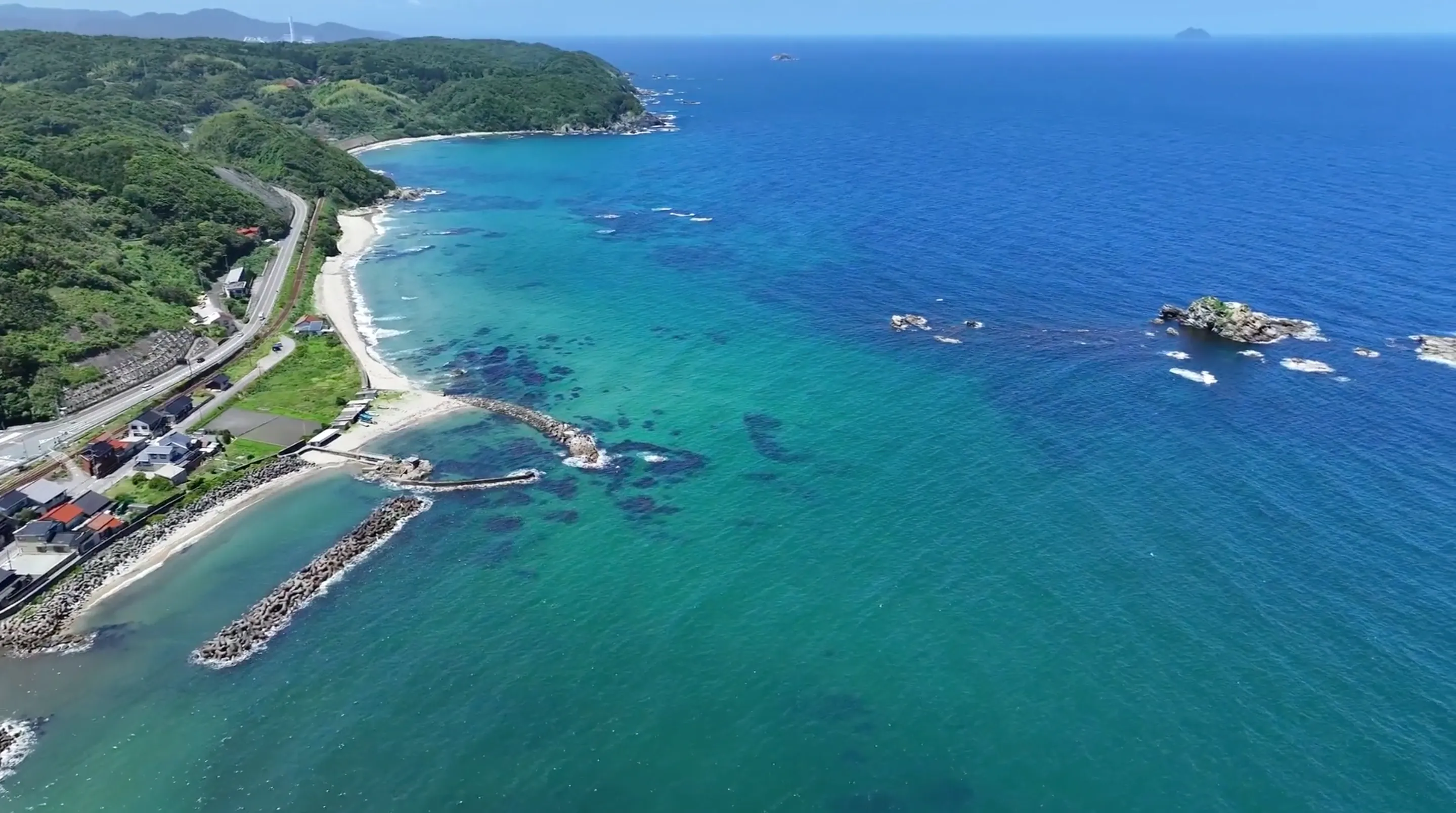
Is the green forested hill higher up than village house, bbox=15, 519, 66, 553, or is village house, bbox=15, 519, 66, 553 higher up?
the green forested hill

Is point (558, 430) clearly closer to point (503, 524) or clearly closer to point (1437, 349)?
point (503, 524)

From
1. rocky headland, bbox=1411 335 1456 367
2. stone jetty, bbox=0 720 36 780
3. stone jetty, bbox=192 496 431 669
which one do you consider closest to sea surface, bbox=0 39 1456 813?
stone jetty, bbox=0 720 36 780

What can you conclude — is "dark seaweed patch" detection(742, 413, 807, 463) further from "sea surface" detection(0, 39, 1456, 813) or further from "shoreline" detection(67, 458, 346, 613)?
"shoreline" detection(67, 458, 346, 613)

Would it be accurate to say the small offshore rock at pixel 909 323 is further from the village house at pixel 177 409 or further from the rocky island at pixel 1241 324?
the village house at pixel 177 409

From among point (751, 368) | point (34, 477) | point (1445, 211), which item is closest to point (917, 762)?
point (751, 368)

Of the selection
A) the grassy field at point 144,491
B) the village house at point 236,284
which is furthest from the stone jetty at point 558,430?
the village house at point 236,284

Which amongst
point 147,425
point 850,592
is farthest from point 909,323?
point 147,425

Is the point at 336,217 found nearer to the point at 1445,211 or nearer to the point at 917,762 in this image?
the point at 917,762
